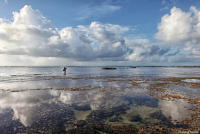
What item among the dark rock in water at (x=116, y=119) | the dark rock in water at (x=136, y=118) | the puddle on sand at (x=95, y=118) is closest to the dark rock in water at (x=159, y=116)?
the puddle on sand at (x=95, y=118)

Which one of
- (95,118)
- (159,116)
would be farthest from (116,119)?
(159,116)

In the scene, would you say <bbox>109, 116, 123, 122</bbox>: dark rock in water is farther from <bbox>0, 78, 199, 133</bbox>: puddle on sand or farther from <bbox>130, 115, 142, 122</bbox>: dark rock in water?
<bbox>130, 115, 142, 122</bbox>: dark rock in water

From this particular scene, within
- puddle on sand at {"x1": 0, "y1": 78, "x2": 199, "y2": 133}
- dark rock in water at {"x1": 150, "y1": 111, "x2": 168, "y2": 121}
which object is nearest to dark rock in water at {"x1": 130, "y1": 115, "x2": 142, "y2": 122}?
puddle on sand at {"x1": 0, "y1": 78, "x2": 199, "y2": 133}

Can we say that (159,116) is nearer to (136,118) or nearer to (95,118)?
(136,118)

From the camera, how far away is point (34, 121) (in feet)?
35.6

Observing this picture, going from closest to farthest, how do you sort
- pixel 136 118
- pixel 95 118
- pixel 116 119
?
pixel 116 119 < pixel 95 118 < pixel 136 118

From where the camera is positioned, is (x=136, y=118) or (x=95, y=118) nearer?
(x=95, y=118)

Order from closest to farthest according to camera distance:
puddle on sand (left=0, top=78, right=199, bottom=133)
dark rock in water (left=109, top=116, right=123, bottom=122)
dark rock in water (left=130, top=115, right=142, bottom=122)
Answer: puddle on sand (left=0, top=78, right=199, bottom=133), dark rock in water (left=109, top=116, right=123, bottom=122), dark rock in water (left=130, top=115, right=142, bottom=122)

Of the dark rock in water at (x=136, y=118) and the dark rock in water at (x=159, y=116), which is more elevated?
the dark rock in water at (x=159, y=116)

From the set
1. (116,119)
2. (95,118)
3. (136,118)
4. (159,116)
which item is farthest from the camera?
(159,116)

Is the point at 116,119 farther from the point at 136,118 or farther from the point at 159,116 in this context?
the point at 159,116

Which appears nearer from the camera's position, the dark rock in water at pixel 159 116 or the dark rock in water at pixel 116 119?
the dark rock in water at pixel 116 119

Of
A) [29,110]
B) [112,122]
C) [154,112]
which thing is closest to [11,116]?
[29,110]

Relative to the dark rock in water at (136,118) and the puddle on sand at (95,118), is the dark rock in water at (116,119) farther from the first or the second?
the dark rock in water at (136,118)
